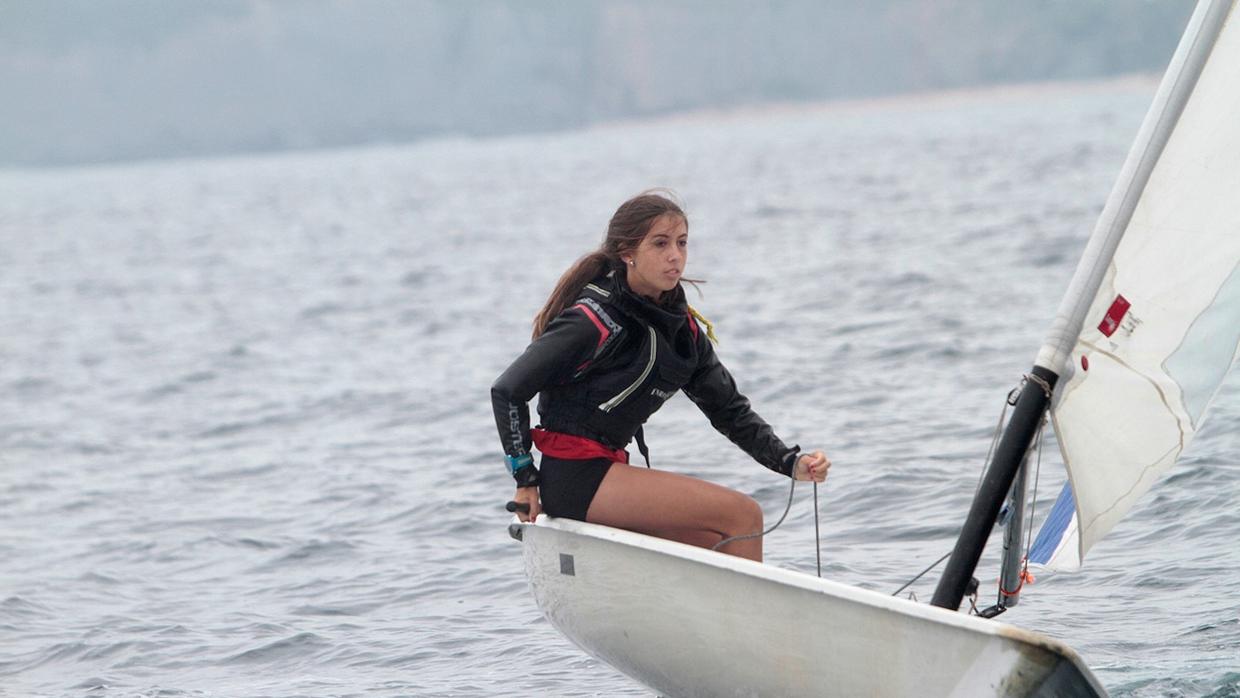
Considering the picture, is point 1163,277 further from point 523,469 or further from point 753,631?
point 523,469

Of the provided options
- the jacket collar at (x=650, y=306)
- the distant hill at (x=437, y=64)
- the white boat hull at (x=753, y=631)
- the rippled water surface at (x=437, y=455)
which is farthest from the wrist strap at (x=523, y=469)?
the distant hill at (x=437, y=64)

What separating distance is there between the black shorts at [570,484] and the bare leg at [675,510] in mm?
23

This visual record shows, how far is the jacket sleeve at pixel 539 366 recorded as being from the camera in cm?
375

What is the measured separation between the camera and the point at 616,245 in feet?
12.8

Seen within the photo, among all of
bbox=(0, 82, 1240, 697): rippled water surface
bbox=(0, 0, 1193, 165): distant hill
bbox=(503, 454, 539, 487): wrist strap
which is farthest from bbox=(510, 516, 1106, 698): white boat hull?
bbox=(0, 0, 1193, 165): distant hill

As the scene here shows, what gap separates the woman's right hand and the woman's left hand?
2.21 ft

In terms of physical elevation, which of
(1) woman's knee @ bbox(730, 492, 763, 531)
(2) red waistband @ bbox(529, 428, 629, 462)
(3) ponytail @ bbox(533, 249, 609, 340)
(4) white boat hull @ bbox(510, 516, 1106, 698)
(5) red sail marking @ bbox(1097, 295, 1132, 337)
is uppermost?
(3) ponytail @ bbox(533, 249, 609, 340)

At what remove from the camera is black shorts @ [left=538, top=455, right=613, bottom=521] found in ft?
12.7

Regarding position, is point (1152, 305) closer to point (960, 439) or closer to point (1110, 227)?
point (1110, 227)

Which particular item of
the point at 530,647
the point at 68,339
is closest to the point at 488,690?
the point at 530,647

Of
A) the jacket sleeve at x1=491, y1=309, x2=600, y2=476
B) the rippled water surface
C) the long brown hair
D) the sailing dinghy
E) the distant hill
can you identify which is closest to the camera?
the sailing dinghy

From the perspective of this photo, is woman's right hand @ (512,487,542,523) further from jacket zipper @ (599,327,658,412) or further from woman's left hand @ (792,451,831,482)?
Result: woman's left hand @ (792,451,831,482)

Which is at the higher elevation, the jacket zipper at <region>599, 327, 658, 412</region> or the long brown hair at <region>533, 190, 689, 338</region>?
the long brown hair at <region>533, 190, 689, 338</region>

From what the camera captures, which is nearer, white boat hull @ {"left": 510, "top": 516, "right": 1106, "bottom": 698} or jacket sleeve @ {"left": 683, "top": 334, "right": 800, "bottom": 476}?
white boat hull @ {"left": 510, "top": 516, "right": 1106, "bottom": 698}
